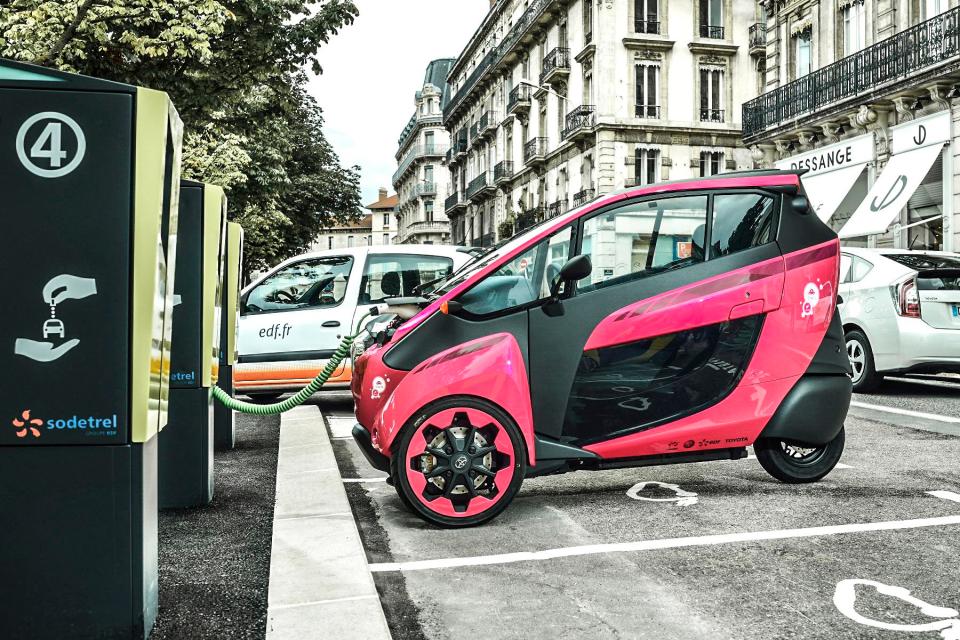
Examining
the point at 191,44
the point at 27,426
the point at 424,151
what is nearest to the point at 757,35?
the point at 191,44

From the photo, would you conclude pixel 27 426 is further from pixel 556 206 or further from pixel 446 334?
pixel 556 206

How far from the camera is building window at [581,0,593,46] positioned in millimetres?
43188

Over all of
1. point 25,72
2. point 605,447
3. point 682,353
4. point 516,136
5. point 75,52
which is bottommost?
point 605,447

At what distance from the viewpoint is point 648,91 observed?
1665 inches

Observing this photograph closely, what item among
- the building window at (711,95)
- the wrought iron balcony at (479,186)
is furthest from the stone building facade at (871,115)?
the wrought iron balcony at (479,186)

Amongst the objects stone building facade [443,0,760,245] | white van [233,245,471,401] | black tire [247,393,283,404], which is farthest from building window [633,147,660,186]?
black tire [247,393,283,404]

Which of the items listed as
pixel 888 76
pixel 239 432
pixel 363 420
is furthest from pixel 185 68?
pixel 888 76

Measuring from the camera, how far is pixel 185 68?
1268 centimetres

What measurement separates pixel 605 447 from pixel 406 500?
109 cm

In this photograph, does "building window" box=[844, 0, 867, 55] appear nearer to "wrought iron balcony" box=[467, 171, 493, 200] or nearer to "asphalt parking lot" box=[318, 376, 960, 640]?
"asphalt parking lot" box=[318, 376, 960, 640]

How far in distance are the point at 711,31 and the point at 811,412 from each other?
40.8m

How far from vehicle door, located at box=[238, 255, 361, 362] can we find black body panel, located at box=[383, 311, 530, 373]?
555 cm

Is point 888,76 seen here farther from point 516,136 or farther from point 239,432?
point 516,136

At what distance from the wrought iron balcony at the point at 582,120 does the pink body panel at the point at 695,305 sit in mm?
37490
